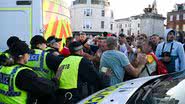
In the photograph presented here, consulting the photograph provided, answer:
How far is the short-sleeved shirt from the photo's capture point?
481 cm

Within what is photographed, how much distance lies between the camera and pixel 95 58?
603 cm

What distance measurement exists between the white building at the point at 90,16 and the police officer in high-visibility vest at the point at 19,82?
6269cm

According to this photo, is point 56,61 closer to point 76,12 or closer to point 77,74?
point 77,74

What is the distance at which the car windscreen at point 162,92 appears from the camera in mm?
2965

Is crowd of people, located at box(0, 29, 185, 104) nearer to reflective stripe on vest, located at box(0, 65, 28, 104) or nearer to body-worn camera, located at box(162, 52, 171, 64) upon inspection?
reflective stripe on vest, located at box(0, 65, 28, 104)

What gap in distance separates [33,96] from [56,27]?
3213 mm

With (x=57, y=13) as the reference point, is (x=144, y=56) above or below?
below

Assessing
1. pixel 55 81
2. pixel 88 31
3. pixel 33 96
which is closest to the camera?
pixel 33 96

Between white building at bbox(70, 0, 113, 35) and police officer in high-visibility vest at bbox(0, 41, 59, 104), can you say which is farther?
white building at bbox(70, 0, 113, 35)

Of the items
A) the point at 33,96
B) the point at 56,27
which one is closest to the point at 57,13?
the point at 56,27

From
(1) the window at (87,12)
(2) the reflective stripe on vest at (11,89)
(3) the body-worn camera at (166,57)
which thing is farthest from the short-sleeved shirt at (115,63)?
(1) the window at (87,12)

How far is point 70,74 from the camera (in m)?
4.15

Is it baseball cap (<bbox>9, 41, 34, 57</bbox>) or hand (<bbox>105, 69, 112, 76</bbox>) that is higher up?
baseball cap (<bbox>9, 41, 34, 57</bbox>)

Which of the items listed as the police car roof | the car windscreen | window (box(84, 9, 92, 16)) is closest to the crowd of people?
the police car roof
